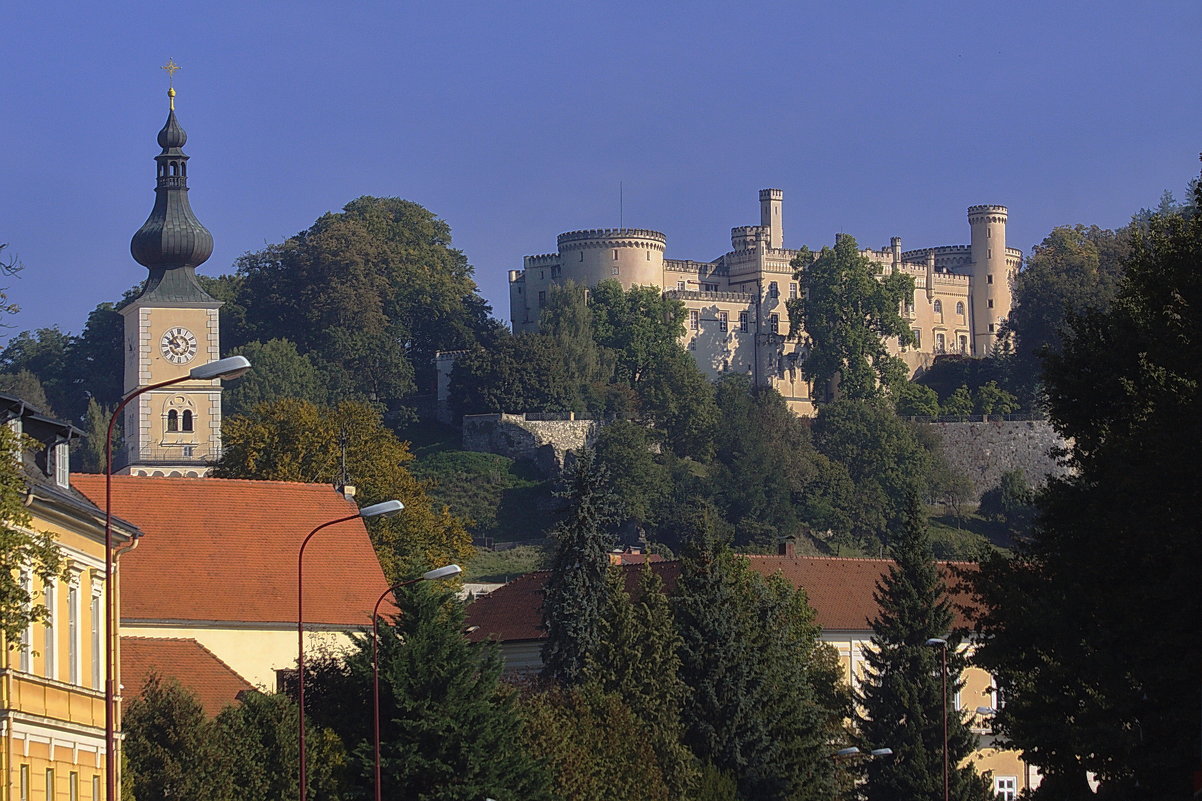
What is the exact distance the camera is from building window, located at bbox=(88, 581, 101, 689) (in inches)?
1380

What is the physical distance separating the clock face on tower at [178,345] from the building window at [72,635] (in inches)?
2982

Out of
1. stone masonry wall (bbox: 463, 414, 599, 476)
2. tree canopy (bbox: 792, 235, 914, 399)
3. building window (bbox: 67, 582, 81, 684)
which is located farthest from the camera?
tree canopy (bbox: 792, 235, 914, 399)

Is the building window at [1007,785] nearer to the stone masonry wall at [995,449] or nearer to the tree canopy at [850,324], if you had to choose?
the stone masonry wall at [995,449]

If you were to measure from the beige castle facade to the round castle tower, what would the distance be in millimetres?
56

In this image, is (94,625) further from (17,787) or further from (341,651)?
(341,651)

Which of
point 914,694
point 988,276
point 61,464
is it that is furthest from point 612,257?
point 61,464

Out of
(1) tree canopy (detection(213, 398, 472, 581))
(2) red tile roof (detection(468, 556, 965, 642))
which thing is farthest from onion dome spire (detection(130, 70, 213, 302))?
(2) red tile roof (detection(468, 556, 965, 642))

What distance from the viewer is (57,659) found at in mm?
32969

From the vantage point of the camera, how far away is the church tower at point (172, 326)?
105500 millimetres

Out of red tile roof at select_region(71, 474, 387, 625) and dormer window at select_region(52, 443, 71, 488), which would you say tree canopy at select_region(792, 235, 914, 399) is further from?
dormer window at select_region(52, 443, 71, 488)

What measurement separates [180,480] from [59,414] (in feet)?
310

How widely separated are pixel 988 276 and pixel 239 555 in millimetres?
119066

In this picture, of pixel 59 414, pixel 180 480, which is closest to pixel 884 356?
pixel 59 414

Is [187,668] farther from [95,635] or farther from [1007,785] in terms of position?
[1007,785]
